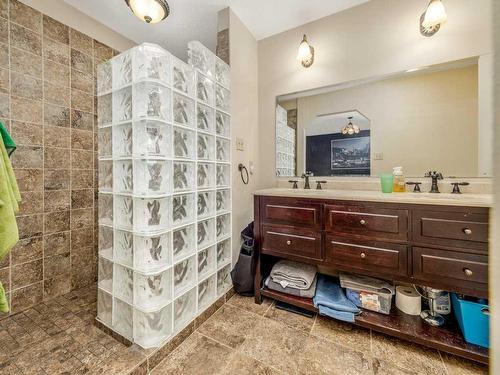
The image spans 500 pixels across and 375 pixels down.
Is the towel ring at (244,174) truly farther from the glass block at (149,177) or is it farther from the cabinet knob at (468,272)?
the cabinet knob at (468,272)

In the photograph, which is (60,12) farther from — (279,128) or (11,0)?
(279,128)

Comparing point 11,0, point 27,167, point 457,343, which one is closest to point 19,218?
point 27,167

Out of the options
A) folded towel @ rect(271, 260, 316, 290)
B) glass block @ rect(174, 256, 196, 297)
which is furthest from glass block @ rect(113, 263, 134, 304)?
folded towel @ rect(271, 260, 316, 290)

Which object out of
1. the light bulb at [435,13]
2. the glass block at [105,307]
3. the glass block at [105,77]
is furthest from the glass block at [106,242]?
the light bulb at [435,13]

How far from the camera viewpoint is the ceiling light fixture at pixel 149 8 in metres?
1.34

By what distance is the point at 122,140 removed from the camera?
1.28m

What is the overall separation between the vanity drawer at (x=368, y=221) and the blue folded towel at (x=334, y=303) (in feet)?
1.61

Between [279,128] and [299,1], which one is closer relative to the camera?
[299,1]

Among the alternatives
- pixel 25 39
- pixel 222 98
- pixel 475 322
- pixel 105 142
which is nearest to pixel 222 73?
pixel 222 98

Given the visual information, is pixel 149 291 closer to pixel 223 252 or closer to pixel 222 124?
pixel 223 252

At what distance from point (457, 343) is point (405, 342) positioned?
251mm

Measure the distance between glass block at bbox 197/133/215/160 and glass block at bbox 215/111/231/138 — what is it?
0.12 meters

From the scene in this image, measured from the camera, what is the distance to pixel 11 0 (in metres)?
1.49

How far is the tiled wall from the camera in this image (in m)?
1.52
